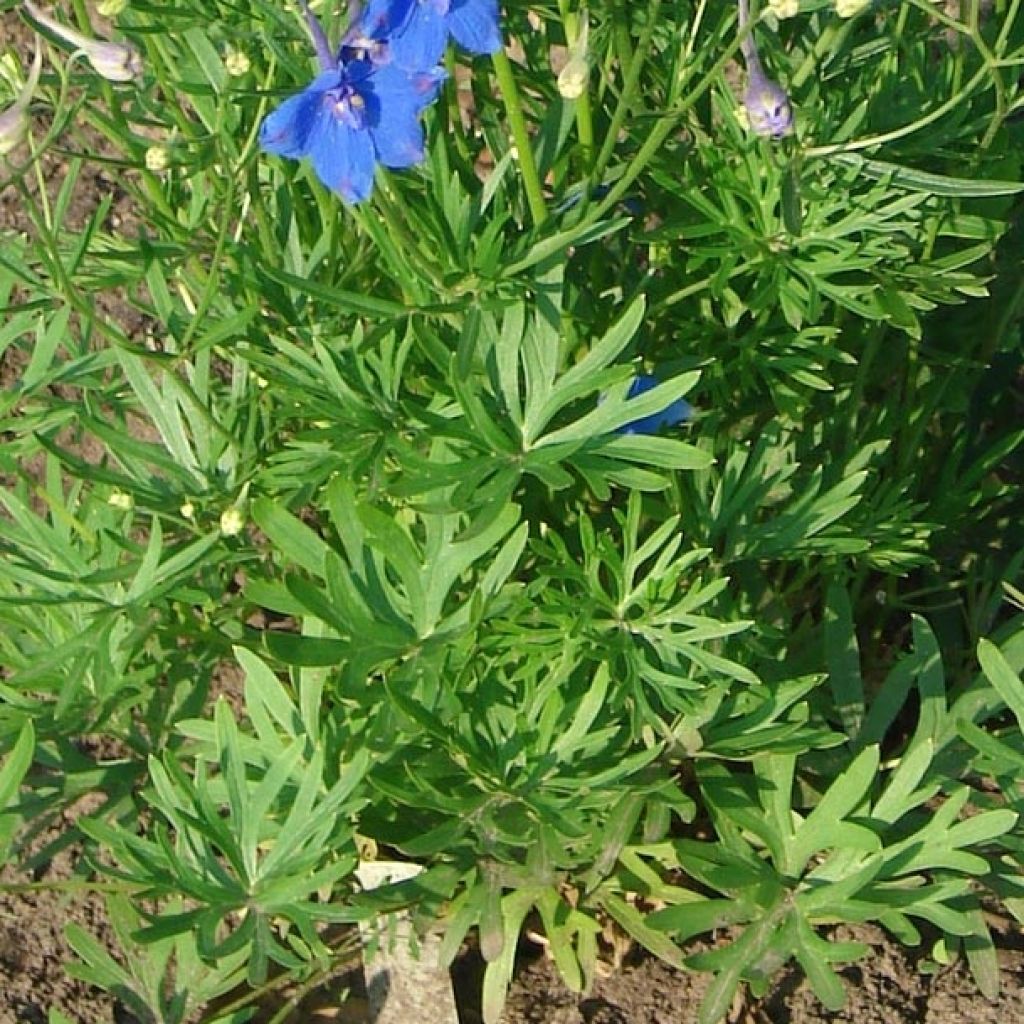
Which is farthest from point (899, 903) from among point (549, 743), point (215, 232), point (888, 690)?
point (215, 232)

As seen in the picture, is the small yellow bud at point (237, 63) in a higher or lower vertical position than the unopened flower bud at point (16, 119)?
higher

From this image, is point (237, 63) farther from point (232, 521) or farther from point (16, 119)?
point (232, 521)

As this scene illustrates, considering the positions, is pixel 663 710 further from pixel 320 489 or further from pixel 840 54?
pixel 840 54

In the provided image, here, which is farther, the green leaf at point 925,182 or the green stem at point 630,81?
the green leaf at point 925,182

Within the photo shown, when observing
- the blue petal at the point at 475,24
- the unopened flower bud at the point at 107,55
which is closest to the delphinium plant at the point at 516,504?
the unopened flower bud at the point at 107,55

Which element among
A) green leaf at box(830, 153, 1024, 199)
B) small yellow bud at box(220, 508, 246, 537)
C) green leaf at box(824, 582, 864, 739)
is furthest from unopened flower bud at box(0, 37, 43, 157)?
green leaf at box(824, 582, 864, 739)

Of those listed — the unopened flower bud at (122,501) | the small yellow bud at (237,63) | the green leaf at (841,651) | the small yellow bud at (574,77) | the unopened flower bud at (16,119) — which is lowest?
the green leaf at (841,651)

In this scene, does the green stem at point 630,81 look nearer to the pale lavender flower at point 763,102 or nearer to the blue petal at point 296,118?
the pale lavender flower at point 763,102
